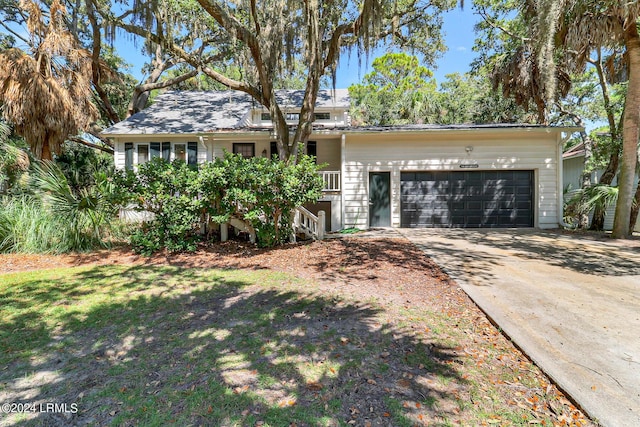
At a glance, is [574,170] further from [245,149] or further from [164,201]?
[164,201]

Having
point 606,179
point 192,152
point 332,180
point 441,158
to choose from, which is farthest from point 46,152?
point 606,179

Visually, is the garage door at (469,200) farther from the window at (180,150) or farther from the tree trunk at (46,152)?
the tree trunk at (46,152)

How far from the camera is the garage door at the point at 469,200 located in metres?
10.5

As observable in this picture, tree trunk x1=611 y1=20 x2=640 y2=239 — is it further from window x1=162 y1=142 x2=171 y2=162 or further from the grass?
window x1=162 y1=142 x2=171 y2=162

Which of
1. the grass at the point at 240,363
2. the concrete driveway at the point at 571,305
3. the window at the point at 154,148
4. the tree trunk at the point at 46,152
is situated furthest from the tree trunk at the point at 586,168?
the tree trunk at the point at 46,152

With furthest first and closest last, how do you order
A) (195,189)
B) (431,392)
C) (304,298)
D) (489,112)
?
(489,112)
(195,189)
(304,298)
(431,392)

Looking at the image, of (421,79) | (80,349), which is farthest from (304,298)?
(421,79)

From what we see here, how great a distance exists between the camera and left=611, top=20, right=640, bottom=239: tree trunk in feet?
24.3

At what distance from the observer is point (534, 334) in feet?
9.72

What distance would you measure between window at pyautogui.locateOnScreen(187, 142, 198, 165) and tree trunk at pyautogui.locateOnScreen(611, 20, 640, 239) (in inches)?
527

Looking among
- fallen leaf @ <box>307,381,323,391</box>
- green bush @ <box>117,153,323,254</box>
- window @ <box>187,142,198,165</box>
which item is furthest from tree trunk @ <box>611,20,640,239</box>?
window @ <box>187,142,198,165</box>

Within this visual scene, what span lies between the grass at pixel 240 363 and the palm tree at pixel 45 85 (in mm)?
6848

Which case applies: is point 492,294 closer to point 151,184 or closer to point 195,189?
point 195,189

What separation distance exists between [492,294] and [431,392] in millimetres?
2488
